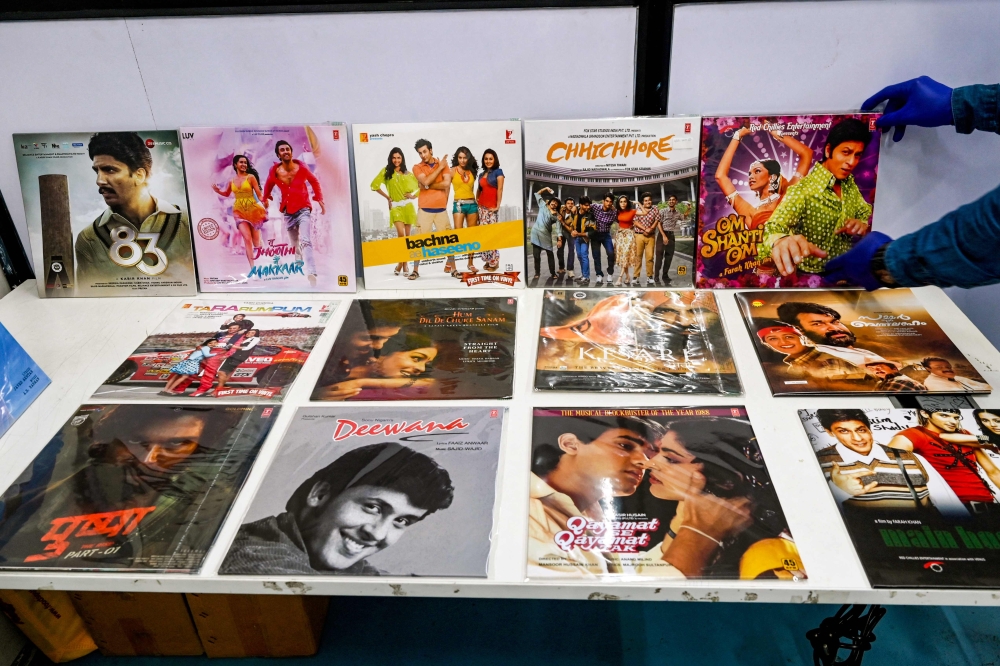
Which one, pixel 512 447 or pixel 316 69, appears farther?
pixel 316 69

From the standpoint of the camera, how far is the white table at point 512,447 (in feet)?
3.31

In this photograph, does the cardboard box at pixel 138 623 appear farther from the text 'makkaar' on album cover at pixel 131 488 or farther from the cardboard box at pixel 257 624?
the text 'makkaar' on album cover at pixel 131 488

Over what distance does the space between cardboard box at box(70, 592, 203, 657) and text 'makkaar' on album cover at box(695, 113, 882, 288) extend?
54.7 inches

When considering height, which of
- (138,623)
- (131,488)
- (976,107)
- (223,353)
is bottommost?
(138,623)

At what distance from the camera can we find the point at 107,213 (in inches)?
66.3

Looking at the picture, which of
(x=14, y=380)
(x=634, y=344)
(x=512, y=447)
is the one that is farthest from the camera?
(x=634, y=344)

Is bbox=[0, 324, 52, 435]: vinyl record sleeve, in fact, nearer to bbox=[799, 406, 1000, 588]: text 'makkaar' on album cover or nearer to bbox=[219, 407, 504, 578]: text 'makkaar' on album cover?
bbox=[219, 407, 504, 578]: text 'makkaar' on album cover

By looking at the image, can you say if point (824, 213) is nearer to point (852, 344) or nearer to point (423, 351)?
point (852, 344)

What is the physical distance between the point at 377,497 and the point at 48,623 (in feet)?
3.37

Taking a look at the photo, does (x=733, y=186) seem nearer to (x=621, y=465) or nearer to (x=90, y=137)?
(x=621, y=465)

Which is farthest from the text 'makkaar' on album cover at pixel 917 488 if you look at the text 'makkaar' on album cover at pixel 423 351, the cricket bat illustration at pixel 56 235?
the cricket bat illustration at pixel 56 235

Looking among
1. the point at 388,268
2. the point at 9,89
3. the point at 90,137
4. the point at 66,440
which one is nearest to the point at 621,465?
the point at 388,268

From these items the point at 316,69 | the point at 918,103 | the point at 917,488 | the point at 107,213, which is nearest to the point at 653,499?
the point at 917,488

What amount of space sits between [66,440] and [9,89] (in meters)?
0.91
